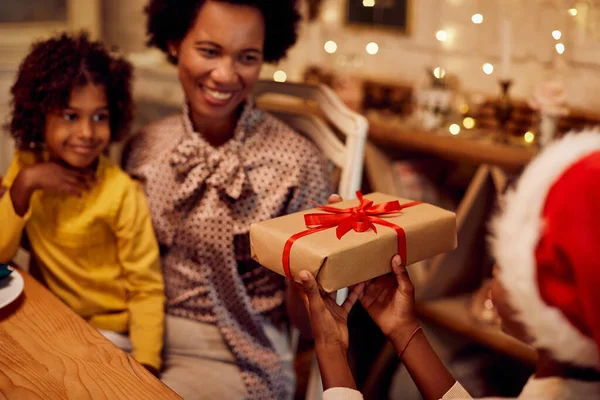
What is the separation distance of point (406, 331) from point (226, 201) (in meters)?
0.59

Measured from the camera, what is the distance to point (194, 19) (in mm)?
1579

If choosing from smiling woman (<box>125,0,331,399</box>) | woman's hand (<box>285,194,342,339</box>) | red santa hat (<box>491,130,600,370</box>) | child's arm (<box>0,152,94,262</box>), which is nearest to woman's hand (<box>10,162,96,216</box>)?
child's arm (<box>0,152,94,262</box>)

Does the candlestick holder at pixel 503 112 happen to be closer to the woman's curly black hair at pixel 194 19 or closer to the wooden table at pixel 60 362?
the woman's curly black hair at pixel 194 19

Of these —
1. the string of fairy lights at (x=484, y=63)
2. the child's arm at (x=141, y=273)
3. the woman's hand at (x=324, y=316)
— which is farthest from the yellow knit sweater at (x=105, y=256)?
the string of fairy lights at (x=484, y=63)

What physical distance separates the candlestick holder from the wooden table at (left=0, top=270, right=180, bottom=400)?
1.35 m

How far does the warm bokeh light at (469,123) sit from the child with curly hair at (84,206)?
117 cm

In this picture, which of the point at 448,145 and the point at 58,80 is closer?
the point at 58,80

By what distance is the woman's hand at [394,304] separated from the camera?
115 centimetres

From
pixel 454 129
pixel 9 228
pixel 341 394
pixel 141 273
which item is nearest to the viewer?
pixel 341 394

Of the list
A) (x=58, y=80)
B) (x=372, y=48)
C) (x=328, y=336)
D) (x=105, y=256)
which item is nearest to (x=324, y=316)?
(x=328, y=336)

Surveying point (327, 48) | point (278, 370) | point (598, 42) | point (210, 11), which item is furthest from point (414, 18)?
point (278, 370)

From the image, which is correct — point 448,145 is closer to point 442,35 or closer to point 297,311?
point 442,35

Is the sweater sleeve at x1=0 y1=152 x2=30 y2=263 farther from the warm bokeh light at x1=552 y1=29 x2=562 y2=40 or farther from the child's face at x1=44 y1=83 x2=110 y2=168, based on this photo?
the warm bokeh light at x1=552 y1=29 x2=562 y2=40

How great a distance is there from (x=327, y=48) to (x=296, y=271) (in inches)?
75.5
